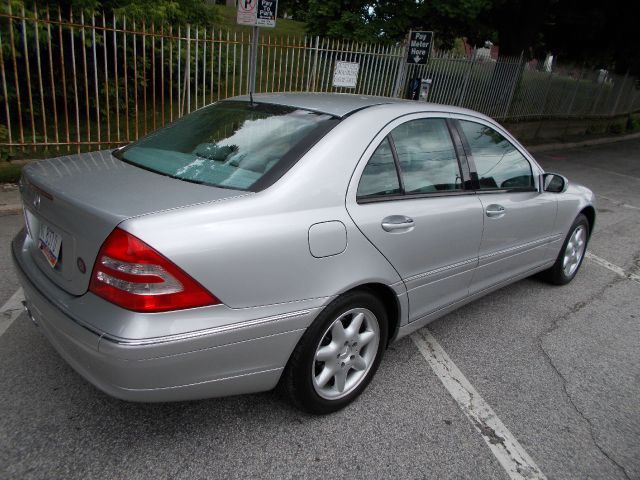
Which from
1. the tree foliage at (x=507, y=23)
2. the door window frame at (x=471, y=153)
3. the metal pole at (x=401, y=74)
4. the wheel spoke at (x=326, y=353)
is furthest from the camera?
the tree foliage at (x=507, y=23)

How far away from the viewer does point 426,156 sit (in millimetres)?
2920

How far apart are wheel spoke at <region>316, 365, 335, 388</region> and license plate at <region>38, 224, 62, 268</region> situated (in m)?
1.32

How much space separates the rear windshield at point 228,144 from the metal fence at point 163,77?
159 inches

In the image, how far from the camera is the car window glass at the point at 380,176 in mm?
2506

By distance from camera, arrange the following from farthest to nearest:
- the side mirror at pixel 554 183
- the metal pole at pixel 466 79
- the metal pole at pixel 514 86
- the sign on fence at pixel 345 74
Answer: the metal pole at pixel 514 86 → the metal pole at pixel 466 79 → the sign on fence at pixel 345 74 → the side mirror at pixel 554 183

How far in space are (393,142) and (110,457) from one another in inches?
80.6

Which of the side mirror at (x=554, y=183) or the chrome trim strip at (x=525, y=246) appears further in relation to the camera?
the side mirror at (x=554, y=183)

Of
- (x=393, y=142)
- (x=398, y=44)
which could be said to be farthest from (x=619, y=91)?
(x=393, y=142)

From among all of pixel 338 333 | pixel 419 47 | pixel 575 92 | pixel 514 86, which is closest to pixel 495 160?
pixel 338 333

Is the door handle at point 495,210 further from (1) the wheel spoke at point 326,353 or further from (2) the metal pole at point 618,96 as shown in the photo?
(2) the metal pole at point 618,96

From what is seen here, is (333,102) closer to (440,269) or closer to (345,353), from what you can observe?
(440,269)

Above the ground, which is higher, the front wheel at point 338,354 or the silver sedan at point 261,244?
the silver sedan at point 261,244

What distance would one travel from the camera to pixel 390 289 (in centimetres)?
264

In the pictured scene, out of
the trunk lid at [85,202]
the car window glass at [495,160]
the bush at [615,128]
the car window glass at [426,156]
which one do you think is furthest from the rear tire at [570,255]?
the bush at [615,128]
